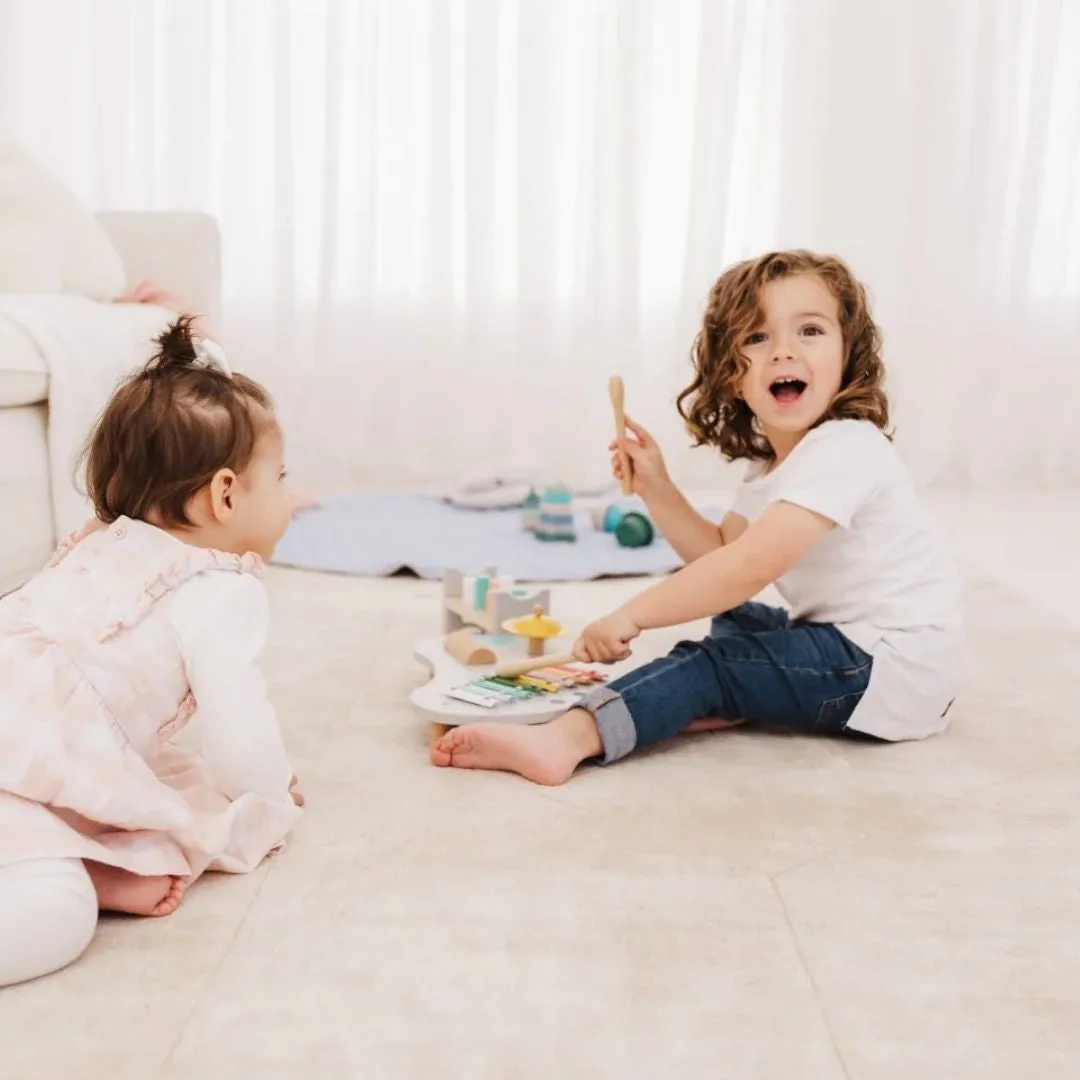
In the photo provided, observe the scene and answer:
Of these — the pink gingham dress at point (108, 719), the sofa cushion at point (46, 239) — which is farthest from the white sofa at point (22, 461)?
the pink gingham dress at point (108, 719)

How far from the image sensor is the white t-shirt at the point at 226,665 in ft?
3.08

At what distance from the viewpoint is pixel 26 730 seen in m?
0.86

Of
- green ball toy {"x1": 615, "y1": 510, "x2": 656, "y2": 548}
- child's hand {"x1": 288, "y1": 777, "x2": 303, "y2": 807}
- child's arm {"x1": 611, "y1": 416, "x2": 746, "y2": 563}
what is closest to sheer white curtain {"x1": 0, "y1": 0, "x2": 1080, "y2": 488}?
green ball toy {"x1": 615, "y1": 510, "x2": 656, "y2": 548}

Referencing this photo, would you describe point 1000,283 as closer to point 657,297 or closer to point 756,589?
point 657,297

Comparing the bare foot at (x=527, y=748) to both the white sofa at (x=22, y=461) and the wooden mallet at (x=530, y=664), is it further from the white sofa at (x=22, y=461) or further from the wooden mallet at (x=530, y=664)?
the white sofa at (x=22, y=461)

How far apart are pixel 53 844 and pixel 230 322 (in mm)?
2495

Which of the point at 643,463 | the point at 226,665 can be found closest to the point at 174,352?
the point at 226,665

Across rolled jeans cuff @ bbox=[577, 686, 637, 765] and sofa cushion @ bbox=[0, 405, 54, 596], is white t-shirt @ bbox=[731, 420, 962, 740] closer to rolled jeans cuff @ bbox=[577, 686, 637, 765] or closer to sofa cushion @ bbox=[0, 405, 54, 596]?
rolled jeans cuff @ bbox=[577, 686, 637, 765]

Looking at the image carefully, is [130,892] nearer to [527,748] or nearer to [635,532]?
[527,748]

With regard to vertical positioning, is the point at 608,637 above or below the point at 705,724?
above

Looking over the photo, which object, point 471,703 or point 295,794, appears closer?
point 295,794

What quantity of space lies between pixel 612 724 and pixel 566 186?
220 cm

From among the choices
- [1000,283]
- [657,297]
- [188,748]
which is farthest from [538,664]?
[1000,283]

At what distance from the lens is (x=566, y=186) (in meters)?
3.17
